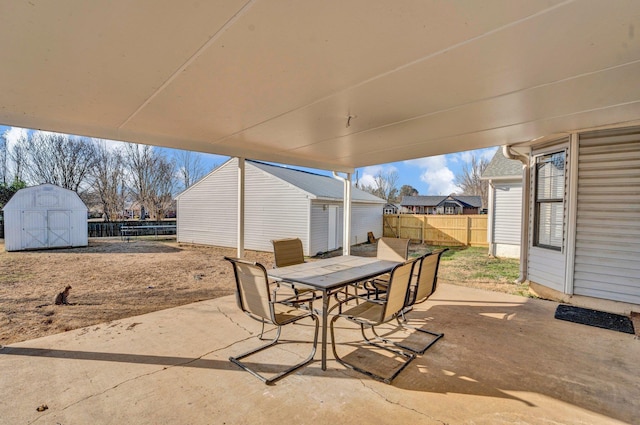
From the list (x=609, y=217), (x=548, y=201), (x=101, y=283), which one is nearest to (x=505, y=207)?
(x=548, y=201)

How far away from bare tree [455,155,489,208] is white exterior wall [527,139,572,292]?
1006 inches

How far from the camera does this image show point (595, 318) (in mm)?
3852

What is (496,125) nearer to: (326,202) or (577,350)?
(577,350)

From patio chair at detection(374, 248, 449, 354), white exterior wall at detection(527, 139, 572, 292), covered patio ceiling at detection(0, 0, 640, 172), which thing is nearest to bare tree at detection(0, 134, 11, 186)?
covered patio ceiling at detection(0, 0, 640, 172)

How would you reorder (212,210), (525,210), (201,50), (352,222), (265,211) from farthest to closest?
(212,210)
(352,222)
(265,211)
(525,210)
(201,50)

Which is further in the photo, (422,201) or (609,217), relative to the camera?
(422,201)

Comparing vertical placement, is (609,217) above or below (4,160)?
below

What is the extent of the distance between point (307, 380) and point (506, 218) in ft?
29.4

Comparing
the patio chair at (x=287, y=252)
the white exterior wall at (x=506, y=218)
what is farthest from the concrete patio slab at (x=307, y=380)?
the white exterior wall at (x=506, y=218)

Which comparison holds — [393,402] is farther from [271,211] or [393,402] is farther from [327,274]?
[271,211]

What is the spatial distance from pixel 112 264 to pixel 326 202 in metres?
6.93

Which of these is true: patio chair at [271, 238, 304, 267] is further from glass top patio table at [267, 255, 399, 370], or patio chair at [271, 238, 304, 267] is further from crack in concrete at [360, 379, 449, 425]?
crack in concrete at [360, 379, 449, 425]

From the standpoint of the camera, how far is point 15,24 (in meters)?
1.63

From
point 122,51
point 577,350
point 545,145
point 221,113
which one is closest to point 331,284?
point 221,113
